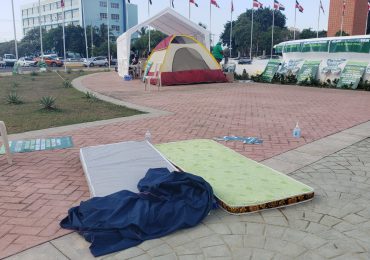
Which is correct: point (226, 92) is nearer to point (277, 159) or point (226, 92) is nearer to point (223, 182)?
point (277, 159)

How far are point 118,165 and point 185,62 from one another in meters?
11.0

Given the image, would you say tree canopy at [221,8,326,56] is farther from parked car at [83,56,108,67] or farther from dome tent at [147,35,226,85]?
dome tent at [147,35,226,85]

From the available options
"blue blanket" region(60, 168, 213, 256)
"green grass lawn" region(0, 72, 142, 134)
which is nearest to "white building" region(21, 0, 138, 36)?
"green grass lawn" region(0, 72, 142, 134)

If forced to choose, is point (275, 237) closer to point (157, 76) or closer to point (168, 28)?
point (157, 76)

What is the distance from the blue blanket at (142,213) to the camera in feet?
8.61

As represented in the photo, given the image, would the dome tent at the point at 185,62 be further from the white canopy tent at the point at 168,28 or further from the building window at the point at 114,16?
the building window at the point at 114,16

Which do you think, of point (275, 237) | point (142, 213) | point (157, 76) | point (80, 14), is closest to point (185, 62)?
point (157, 76)

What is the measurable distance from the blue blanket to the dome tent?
11.3 metres

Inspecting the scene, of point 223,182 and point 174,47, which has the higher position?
point 174,47

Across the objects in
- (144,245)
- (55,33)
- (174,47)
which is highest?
(55,33)

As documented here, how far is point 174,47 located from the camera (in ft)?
46.7

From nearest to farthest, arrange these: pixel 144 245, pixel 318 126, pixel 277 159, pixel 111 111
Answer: pixel 144 245, pixel 277 159, pixel 318 126, pixel 111 111

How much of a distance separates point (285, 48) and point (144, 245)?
14730 mm

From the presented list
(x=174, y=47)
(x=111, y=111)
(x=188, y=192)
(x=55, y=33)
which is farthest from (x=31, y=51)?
(x=188, y=192)
